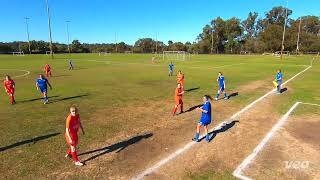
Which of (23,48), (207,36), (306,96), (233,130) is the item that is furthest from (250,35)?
(233,130)

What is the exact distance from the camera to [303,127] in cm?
1166

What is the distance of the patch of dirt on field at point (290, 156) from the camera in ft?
24.8

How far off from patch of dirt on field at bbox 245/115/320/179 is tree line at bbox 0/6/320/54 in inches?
4221

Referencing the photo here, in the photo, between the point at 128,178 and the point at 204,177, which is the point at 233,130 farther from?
the point at 128,178

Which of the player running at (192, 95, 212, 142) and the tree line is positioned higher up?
the tree line

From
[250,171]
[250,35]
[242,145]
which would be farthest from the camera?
[250,35]

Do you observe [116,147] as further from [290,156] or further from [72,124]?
[290,156]

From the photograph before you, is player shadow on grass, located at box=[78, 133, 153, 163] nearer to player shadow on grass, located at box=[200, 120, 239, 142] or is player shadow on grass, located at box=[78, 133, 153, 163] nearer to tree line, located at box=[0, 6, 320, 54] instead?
player shadow on grass, located at box=[200, 120, 239, 142]

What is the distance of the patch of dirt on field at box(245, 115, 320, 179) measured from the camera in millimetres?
7551

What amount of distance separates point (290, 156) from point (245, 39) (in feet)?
464

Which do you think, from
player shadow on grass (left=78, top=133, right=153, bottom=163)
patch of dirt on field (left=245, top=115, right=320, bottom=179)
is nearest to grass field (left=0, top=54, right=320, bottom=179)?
player shadow on grass (left=78, top=133, right=153, bottom=163)

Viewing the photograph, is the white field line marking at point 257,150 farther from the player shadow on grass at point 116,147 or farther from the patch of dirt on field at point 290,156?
the player shadow on grass at point 116,147

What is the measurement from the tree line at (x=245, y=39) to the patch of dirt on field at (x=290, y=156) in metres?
107

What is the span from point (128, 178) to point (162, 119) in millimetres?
5771
